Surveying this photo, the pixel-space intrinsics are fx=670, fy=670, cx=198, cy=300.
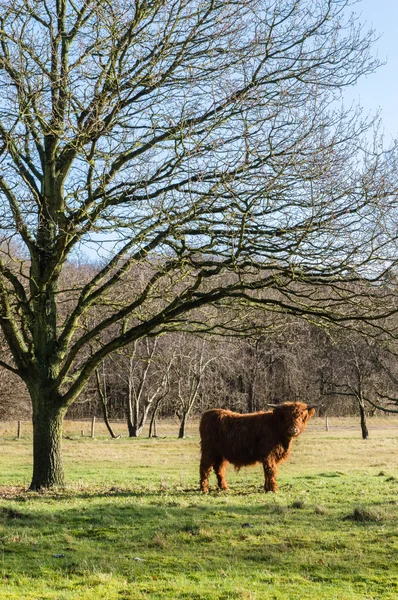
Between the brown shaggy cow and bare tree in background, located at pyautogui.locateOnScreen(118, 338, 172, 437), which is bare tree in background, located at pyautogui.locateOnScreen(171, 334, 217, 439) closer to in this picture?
bare tree in background, located at pyautogui.locateOnScreen(118, 338, 172, 437)

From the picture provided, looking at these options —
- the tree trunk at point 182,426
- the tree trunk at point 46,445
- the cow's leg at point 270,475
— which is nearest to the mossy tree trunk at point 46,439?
the tree trunk at point 46,445

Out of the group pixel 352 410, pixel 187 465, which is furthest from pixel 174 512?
pixel 352 410

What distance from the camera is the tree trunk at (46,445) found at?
45.3ft

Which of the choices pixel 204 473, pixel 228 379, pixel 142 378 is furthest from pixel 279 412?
pixel 228 379

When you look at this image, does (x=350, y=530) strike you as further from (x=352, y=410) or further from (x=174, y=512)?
(x=352, y=410)

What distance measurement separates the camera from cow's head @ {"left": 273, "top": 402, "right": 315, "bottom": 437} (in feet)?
45.8

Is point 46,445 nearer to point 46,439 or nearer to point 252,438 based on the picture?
point 46,439

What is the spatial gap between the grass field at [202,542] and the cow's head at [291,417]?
129 cm

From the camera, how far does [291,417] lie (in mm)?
13977

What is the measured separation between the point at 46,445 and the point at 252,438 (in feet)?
14.1

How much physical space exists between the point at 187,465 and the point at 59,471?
10.4 m

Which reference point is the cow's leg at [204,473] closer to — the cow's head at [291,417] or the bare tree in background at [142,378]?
the cow's head at [291,417]

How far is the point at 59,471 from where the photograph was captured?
1398 cm

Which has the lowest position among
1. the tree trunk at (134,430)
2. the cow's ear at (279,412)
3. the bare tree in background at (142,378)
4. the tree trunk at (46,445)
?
the tree trunk at (134,430)
